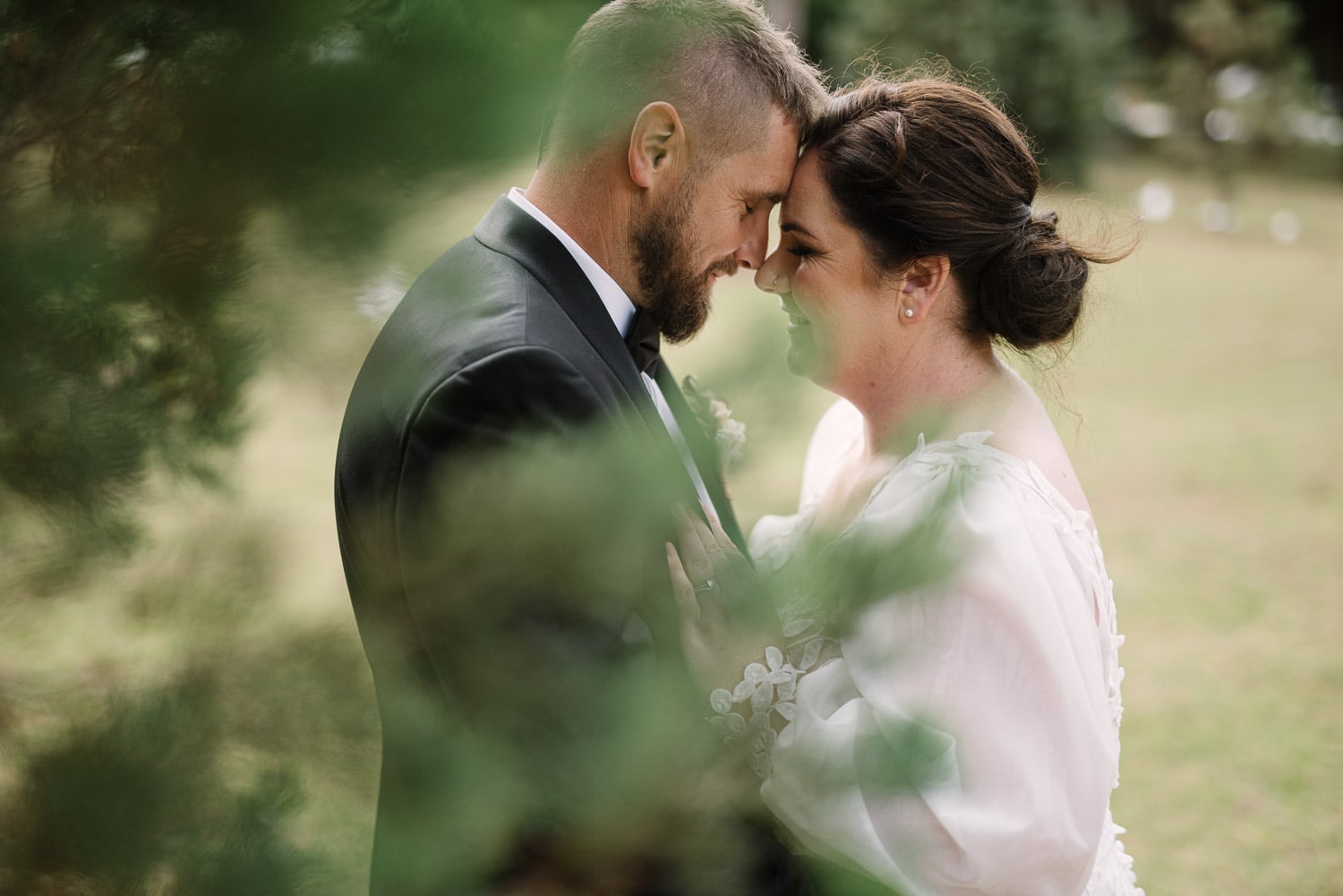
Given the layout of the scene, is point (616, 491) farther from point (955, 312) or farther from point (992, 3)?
point (992, 3)

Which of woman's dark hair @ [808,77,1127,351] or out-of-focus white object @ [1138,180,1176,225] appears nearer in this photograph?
woman's dark hair @ [808,77,1127,351]

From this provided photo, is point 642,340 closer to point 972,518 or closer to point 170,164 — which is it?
point 972,518

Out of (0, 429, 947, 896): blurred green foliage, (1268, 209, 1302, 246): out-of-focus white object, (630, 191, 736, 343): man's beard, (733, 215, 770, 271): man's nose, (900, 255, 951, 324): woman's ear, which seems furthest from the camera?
(1268, 209, 1302, 246): out-of-focus white object

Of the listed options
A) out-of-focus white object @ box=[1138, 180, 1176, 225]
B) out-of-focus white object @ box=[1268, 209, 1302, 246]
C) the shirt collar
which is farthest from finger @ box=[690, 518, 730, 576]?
out-of-focus white object @ box=[1138, 180, 1176, 225]

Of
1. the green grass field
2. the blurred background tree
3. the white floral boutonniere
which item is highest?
the white floral boutonniere

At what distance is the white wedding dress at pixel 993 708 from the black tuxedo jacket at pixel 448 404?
0.39m

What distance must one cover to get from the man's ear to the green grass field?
557 millimetres

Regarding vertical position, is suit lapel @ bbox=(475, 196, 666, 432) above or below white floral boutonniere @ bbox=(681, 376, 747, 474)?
below

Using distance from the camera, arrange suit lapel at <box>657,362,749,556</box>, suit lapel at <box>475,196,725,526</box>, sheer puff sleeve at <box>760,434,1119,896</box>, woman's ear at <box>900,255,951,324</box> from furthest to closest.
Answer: woman's ear at <box>900,255,951,324</box> → suit lapel at <box>475,196,725,526</box> → sheer puff sleeve at <box>760,434,1119,896</box> → suit lapel at <box>657,362,749,556</box>

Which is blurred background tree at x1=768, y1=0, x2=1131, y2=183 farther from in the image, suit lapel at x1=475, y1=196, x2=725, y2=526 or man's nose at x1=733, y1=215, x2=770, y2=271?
suit lapel at x1=475, y1=196, x2=725, y2=526

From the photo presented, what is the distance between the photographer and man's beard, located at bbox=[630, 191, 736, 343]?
215 cm

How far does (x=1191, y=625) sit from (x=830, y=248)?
5.46 meters

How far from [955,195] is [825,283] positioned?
358 millimetres

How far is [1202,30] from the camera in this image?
24203 millimetres
